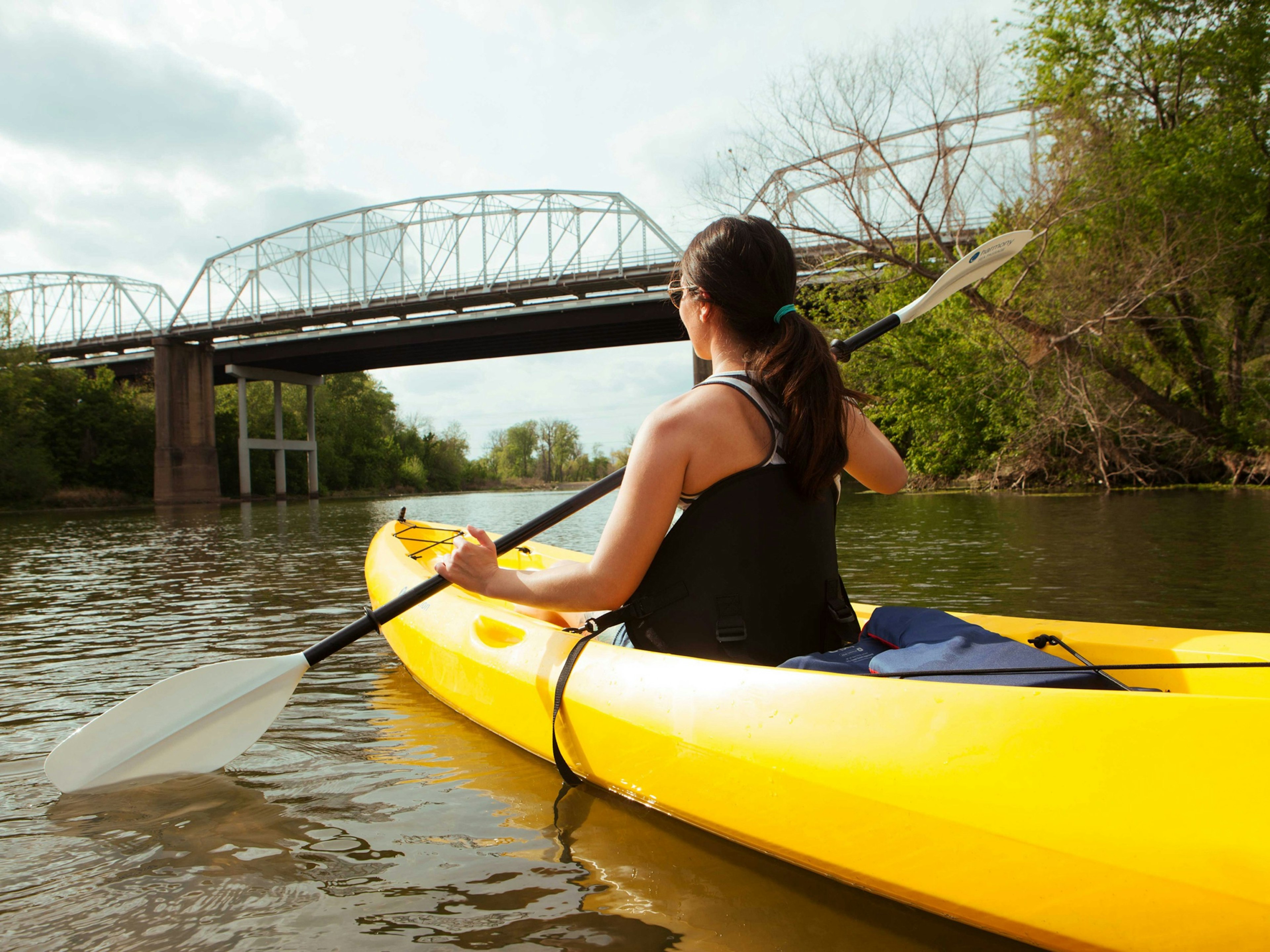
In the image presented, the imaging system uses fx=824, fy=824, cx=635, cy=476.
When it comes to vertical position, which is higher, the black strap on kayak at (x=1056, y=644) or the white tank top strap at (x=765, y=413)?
the white tank top strap at (x=765, y=413)

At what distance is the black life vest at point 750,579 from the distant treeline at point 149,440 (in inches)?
1295

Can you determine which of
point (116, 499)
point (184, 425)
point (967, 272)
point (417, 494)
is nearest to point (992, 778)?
point (967, 272)

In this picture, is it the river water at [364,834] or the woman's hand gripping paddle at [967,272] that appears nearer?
the river water at [364,834]

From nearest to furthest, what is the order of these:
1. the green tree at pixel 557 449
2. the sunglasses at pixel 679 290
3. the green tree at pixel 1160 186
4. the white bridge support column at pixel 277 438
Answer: the sunglasses at pixel 679 290, the green tree at pixel 1160 186, the white bridge support column at pixel 277 438, the green tree at pixel 557 449

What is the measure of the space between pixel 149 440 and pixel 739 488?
4209 cm

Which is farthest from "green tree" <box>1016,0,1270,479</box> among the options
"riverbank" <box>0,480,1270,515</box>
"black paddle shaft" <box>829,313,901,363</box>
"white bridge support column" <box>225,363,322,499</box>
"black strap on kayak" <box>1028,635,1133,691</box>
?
"white bridge support column" <box>225,363,322,499</box>

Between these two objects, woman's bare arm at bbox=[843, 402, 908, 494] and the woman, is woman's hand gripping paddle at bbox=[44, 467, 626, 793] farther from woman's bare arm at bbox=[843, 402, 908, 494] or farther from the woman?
woman's bare arm at bbox=[843, 402, 908, 494]

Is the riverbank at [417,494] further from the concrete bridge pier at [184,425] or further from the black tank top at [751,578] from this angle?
the black tank top at [751,578]

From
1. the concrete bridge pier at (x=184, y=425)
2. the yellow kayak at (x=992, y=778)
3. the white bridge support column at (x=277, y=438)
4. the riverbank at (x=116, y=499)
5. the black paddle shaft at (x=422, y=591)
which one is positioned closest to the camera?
the yellow kayak at (x=992, y=778)

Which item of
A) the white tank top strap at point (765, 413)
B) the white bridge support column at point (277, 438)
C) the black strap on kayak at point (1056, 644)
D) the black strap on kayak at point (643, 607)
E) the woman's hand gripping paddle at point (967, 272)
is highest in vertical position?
the white bridge support column at point (277, 438)

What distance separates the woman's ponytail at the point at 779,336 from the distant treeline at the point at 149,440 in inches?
1300

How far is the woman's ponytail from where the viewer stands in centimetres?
186

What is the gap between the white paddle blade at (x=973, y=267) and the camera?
3.65 meters

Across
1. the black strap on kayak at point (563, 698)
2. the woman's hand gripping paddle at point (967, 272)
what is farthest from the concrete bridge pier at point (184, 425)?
the black strap on kayak at point (563, 698)
